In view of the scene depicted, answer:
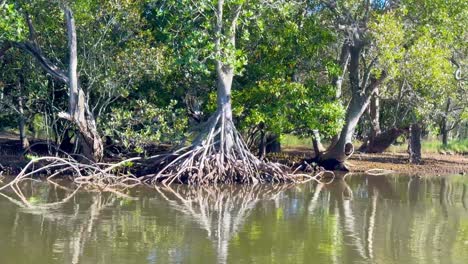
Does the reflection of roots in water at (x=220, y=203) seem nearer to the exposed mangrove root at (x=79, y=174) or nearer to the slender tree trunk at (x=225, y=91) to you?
the exposed mangrove root at (x=79, y=174)

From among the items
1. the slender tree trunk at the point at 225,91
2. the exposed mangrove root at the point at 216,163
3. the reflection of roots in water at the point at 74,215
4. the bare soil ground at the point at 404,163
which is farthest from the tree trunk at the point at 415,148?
the reflection of roots in water at the point at 74,215

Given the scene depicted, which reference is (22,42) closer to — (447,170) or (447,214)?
(447,214)

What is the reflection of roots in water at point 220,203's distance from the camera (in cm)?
1149

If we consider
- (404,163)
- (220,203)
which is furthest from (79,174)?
(404,163)

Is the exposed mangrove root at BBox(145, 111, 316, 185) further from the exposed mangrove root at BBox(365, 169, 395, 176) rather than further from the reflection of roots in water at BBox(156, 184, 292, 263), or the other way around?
the exposed mangrove root at BBox(365, 169, 395, 176)

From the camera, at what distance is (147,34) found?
18.1 m

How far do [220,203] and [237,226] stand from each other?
2731 millimetres

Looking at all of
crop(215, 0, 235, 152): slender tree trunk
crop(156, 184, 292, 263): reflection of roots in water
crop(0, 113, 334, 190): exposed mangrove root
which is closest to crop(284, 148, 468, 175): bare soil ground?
crop(0, 113, 334, 190): exposed mangrove root

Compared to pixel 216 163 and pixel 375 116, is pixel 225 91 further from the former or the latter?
pixel 375 116

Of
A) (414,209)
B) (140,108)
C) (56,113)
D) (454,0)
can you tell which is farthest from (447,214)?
(56,113)

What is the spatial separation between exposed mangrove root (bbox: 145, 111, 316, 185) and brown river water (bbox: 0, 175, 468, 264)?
1.44 ft

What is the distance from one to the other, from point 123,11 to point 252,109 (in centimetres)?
401

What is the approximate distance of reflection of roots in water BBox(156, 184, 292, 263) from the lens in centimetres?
1149

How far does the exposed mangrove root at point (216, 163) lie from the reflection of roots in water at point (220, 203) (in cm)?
27
